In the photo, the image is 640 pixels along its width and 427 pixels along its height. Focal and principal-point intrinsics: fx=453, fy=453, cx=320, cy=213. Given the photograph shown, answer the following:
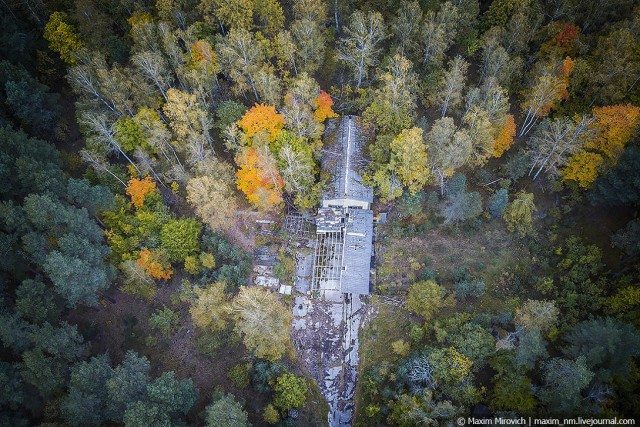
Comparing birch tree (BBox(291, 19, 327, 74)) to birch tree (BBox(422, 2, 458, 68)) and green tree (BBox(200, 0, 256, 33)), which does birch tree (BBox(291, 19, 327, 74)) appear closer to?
green tree (BBox(200, 0, 256, 33))

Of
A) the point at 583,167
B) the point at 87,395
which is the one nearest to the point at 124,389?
the point at 87,395

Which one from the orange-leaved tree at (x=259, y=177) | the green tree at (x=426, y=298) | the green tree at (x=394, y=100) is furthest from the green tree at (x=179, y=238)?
the green tree at (x=426, y=298)

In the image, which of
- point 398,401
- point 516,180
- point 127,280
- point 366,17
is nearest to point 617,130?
point 516,180

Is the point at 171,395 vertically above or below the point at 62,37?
below

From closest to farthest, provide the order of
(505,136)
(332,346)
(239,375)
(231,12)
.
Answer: (239,375)
(332,346)
(505,136)
(231,12)

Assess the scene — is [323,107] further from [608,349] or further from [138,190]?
[608,349]

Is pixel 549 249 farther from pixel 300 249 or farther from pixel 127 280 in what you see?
pixel 127 280

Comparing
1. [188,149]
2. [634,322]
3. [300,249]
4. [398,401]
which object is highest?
[188,149]
